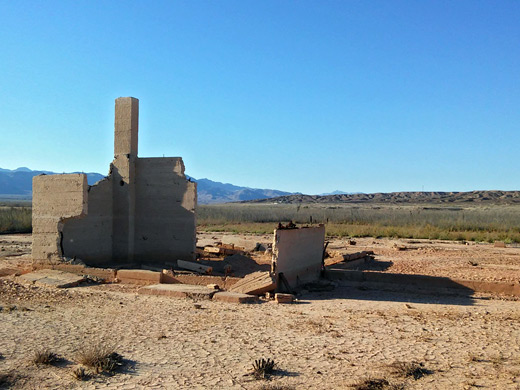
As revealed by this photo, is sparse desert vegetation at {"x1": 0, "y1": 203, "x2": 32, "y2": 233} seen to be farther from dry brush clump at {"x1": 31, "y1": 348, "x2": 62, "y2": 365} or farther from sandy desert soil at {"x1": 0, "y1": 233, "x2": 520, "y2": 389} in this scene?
dry brush clump at {"x1": 31, "y1": 348, "x2": 62, "y2": 365}

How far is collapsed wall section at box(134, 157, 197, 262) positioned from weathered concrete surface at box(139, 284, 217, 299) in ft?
10.3

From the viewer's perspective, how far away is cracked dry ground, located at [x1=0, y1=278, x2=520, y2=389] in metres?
5.67

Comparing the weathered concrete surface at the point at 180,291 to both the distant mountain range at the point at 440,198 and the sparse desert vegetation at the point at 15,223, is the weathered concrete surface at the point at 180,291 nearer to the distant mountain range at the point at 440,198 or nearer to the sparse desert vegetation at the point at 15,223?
the sparse desert vegetation at the point at 15,223

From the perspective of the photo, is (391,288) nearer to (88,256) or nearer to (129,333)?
(129,333)

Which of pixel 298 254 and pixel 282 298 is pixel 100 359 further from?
pixel 298 254

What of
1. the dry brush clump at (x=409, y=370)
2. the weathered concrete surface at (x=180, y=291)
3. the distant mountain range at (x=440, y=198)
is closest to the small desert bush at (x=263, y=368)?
the dry brush clump at (x=409, y=370)

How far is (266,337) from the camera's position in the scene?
7395 millimetres

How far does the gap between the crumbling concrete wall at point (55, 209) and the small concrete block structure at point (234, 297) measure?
16.2ft

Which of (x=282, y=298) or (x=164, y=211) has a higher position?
(x=164, y=211)

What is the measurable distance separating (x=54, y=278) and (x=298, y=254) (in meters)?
5.91

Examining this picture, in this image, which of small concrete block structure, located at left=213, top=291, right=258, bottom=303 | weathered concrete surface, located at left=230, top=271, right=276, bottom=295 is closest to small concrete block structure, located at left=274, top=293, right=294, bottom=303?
small concrete block structure, located at left=213, top=291, right=258, bottom=303

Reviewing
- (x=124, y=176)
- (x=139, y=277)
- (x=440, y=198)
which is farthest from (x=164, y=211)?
(x=440, y=198)

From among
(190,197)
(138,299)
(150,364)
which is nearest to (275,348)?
(150,364)

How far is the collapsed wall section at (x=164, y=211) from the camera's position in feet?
47.0
